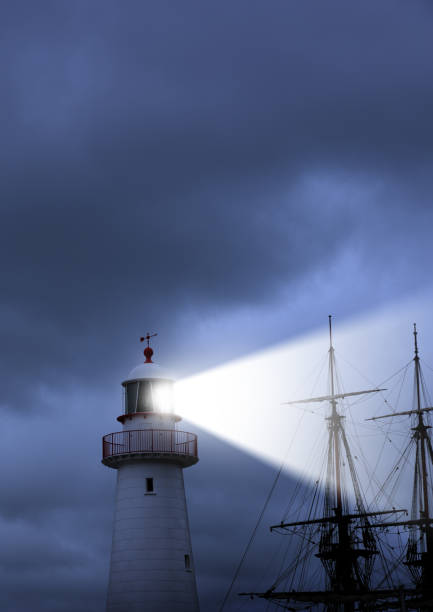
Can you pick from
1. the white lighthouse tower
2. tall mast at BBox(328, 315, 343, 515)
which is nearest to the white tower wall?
the white lighthouse tower

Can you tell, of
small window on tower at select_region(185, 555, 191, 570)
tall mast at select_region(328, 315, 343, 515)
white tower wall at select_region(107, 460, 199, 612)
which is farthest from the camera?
tall mast at select_region(328, 315, 343, 515)

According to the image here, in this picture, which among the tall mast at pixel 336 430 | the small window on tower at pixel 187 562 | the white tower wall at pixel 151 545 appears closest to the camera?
the white tower wall at pixel 151 545

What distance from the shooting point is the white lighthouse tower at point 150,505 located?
6569 centimetres

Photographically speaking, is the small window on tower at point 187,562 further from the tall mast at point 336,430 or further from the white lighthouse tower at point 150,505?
the tall mast at point 336,430

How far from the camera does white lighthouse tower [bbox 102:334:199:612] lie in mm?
65688

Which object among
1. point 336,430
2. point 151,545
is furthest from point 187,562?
point 336,430

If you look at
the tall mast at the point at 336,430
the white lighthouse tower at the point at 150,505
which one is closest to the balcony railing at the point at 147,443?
the white lighthouse tower at the point at 150,505

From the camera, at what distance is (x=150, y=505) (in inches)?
2650

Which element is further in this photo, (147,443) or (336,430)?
(336,430)

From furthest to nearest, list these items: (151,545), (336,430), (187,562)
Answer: (336,430) < (187,562) < (151,545)

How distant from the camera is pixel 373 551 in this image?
96688mm

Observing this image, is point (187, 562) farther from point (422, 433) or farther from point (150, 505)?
point (422, 433)

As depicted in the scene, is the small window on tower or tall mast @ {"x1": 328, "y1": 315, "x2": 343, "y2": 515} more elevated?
tall mast @ {"x1": 328, "y1": 315, "x2": 343, "y2": 515}

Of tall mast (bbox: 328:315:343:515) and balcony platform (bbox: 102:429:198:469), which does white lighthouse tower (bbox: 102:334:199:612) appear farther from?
tall mast (bbox: 328:315:343:515)
